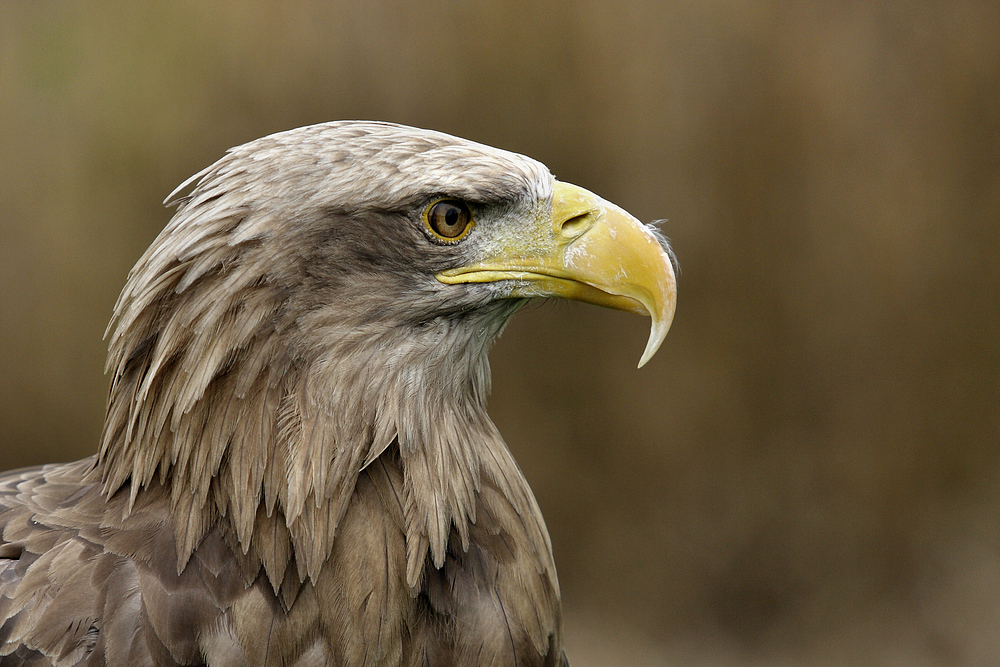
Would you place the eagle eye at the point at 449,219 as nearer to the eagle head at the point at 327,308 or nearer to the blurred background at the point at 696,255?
the eagle head at the point at 327,308

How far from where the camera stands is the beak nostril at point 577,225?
1897 millimetres

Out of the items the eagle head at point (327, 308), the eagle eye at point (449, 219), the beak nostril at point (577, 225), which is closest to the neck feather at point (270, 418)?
the eagle head at point (327, 308)

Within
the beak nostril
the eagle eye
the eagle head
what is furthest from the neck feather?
A: the beak nostril

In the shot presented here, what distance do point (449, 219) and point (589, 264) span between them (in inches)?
12.3

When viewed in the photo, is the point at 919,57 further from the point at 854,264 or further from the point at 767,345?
the point at 767,345

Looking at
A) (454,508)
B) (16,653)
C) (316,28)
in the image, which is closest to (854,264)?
(316,28)

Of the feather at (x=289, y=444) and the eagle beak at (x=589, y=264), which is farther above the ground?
the eagle beak at (x=589, y=264)

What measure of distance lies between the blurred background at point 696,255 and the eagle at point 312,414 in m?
2.85

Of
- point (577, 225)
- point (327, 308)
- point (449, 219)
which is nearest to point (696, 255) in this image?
point (577, 225)

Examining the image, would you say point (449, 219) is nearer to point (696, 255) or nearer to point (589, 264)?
point (589, 264)

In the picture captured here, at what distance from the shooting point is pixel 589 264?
187 cm

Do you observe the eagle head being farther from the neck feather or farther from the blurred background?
the blurred background

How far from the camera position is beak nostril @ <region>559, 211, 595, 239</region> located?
6.23ft

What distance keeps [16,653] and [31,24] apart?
411 centimetres
